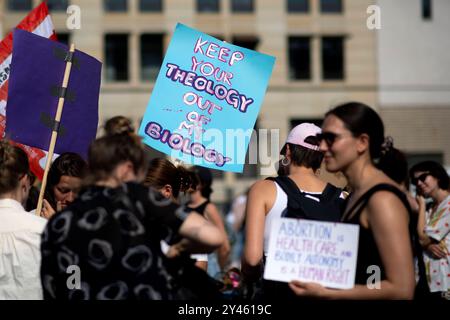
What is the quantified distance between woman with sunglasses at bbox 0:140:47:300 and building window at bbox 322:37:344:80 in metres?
30.2

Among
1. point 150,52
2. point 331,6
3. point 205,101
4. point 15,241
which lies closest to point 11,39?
point 205,101

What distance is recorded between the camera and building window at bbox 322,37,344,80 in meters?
33.6

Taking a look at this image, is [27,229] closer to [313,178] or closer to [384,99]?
[313,178]

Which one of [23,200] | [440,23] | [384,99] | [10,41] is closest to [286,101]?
[384,99]

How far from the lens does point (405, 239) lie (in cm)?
340

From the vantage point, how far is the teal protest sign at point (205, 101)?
522cm

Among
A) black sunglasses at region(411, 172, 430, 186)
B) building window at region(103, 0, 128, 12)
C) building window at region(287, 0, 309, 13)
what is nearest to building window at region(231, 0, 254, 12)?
building window at region(287, 0, 309, 13)

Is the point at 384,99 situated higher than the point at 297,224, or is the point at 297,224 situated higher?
the point at 384,99

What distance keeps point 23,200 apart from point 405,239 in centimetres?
193

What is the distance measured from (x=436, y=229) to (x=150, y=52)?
27.0m

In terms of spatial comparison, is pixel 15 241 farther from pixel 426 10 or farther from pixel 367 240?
pixel 426 10

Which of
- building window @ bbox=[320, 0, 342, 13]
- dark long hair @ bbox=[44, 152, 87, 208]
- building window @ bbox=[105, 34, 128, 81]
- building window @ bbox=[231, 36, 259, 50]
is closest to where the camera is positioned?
dark long hair @ bbox=[44, 152, 87, 208]

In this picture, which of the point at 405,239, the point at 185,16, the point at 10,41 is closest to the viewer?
the point at 405,239

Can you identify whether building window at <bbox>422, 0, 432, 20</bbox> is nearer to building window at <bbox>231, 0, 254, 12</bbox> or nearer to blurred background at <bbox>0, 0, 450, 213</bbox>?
blurred background at <bbox>0, 0, 450, 213</bbox>
